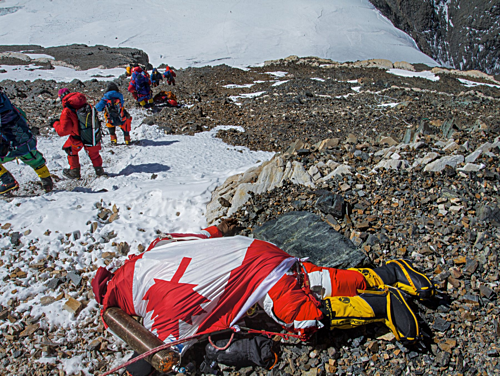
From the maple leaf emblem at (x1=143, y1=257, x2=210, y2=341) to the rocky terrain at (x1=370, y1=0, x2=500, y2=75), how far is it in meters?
56.4

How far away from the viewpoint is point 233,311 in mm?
2393

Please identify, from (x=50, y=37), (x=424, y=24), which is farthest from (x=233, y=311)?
(x=424, y=24)

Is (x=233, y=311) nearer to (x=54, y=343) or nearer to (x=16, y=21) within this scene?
(x=54, y=343)

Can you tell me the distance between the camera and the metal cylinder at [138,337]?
2.15m

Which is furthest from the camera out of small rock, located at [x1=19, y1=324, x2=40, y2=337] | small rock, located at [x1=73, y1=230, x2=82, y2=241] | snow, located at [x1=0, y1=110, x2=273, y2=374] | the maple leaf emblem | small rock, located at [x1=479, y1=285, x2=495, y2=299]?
small rock, located at [x1=73, y1=230, x2=82, y2=241]

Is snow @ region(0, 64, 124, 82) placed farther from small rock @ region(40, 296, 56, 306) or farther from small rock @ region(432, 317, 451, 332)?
small rock @ region(432, 317, 451, 332)

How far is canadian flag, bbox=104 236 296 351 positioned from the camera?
2277 mm

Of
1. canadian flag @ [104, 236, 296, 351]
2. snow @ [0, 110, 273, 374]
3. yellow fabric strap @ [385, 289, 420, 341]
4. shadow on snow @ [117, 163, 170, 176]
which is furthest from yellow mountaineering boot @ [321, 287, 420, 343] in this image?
shadow on snow @ [117, 163, 170, 176]

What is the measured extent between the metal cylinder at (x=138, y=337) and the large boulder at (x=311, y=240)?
157cm

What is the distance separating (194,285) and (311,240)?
1524 mm

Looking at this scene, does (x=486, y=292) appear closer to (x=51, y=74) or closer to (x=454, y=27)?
(x=51, y=74)

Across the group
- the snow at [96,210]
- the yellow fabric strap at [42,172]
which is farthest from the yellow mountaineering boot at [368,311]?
the yellow fabric strap at [42,172]

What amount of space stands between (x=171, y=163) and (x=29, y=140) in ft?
8.00

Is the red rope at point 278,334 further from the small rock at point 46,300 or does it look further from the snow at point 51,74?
the snow at point 51,74
